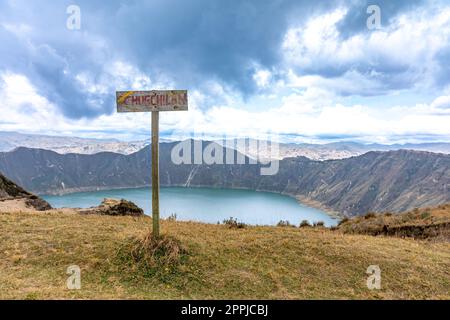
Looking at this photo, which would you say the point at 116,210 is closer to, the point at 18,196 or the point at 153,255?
the point at 153,255

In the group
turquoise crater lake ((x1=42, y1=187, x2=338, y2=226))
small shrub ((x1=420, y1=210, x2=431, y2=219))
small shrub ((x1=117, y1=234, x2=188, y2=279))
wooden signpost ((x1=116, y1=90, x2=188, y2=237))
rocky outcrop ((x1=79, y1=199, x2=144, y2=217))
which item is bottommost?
turquoise crater lake ((x1=42, y1=187, x2=338, y2=226))

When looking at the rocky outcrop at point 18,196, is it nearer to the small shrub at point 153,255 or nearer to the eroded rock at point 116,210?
the eroded rock at point 116,210

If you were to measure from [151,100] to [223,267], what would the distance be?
4626 millimetres

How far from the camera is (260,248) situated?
8.80m

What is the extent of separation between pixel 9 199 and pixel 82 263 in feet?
54.2

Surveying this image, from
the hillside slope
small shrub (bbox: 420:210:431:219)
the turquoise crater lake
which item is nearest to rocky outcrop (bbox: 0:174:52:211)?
the hillside slope

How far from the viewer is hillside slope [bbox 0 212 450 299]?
6270 millimetres

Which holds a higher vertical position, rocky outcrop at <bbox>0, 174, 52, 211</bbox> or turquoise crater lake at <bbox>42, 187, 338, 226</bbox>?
rocky outcrop at <bbox>0, 174, 52, 211</bbox>

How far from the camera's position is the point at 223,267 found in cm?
738

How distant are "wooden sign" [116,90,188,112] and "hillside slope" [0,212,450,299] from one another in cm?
372

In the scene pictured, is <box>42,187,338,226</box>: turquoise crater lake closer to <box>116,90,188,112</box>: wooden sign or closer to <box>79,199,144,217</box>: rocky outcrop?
<box>79,199,144,217</box>: rocky outcrop

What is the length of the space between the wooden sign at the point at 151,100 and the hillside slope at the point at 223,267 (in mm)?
3720
